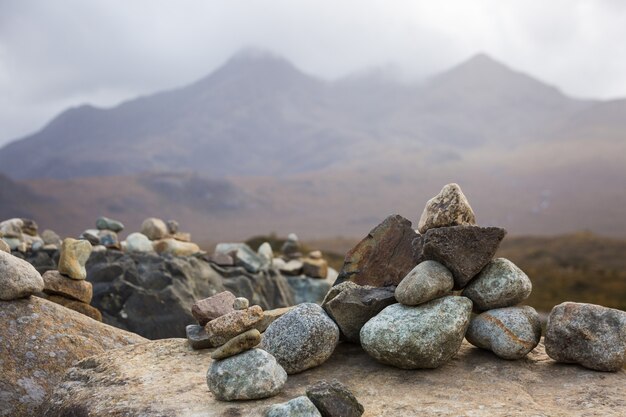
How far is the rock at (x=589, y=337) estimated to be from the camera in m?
8.08

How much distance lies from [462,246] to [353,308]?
1.75m

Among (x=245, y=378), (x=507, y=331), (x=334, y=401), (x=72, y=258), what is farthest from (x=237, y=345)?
(x=72, y=258)

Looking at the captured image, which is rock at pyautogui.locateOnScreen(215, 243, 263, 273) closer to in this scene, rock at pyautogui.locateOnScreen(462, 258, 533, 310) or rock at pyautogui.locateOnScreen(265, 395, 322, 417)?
rock at pyautogui.locateOnScreen(462, 258, 533, 310)

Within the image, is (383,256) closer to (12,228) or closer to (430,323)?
(430,323)

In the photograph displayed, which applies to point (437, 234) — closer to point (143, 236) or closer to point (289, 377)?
point (289, 377)

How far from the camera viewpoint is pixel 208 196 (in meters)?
138

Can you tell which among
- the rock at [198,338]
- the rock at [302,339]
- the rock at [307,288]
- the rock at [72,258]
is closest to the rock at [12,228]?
the rock at [72,258]

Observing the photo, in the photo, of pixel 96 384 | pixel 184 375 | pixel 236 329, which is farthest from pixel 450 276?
pixel 96 384

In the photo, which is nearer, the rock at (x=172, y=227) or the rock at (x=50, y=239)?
the rock at (x=50, y=239)

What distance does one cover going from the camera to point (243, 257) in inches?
792

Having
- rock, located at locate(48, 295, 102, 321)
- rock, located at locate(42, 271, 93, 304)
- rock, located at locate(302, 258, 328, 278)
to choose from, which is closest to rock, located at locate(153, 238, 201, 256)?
rock, located at locate(302, 258, 328, 278)

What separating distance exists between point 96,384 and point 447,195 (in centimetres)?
553

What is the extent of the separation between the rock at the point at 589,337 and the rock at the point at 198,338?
16.1ft

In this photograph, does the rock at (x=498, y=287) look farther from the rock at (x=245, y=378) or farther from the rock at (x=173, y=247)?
the rock at (x=173, y=247)
